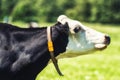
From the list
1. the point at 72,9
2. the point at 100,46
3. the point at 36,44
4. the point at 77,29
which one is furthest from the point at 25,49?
the point at 72,9

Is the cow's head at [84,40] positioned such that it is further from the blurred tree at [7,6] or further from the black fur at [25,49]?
the blurred tree at [7,6]

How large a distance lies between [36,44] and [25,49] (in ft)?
0.71

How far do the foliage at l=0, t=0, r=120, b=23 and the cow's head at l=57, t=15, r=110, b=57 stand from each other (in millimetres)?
92492

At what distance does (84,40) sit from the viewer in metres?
9.23

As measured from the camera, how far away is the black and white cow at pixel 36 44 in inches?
351

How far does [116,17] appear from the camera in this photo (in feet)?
348

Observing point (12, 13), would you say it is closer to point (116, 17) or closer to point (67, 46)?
point (116, 17)

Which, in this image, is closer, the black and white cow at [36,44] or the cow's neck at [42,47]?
the black and white cow at [36,44]

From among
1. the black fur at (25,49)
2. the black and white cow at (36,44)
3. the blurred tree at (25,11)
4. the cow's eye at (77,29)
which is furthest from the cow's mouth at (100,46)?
the blurred tree at (25,11)

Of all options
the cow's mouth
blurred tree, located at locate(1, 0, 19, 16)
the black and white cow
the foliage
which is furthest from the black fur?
the foliage

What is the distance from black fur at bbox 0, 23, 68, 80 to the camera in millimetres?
8883

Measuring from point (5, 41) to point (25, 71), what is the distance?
0.67m

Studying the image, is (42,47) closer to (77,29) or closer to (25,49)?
(25,49)

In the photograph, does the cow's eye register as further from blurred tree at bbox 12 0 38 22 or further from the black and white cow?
blurred tree at bbox 12 0 38 22
